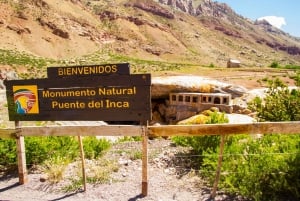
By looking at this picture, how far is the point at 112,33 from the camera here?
404 ft

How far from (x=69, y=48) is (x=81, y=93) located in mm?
92979

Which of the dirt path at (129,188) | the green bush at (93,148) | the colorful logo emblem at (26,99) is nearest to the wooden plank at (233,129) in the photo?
the dirt path at (129,188)

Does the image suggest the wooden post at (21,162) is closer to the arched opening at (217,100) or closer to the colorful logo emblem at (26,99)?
the colorful logo emblem at (26,99)

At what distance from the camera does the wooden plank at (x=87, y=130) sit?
23.2 feet

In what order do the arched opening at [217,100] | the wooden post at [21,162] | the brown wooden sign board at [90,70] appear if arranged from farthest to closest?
the arched opening at [217,100], the wooden post at [21,162], the brown wooden sign board at [90,70]

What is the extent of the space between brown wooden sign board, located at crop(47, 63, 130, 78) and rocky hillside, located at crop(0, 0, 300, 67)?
79.1 metres

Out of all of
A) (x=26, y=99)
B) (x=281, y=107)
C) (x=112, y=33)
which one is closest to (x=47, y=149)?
(x=26, y=99)

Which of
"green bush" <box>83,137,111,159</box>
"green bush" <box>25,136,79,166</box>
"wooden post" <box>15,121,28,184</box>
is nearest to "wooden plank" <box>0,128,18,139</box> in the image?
"wooden post" <box>15,121,28,184</box>

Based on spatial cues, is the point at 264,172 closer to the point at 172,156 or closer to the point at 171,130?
the point at 171,130

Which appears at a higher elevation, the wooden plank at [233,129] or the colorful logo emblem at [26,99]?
the colorful logo emblem at [26,99]

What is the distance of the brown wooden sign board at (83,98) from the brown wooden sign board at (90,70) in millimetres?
79

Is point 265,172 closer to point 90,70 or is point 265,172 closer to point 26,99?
point 90,70

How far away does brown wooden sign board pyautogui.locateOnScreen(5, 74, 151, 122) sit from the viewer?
700 centimetres

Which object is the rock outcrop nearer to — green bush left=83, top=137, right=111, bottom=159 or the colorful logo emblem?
green bush left=83, top=137, right=111, bottom=159
